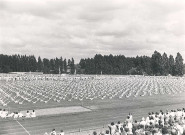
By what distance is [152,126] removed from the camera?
42.2 feet

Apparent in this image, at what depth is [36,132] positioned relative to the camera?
16.7m

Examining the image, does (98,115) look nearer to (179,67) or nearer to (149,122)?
(149,122)

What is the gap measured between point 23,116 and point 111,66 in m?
101

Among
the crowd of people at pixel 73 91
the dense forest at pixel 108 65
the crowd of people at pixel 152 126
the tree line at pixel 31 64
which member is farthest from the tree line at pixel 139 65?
the crowd of people at pixel 152 126

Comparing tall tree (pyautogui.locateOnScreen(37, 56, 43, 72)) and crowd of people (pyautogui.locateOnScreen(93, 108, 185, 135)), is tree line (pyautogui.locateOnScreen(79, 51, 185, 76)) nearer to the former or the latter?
tall tree (pyautogui.locateOnScreen(37, 56, 43, 72))

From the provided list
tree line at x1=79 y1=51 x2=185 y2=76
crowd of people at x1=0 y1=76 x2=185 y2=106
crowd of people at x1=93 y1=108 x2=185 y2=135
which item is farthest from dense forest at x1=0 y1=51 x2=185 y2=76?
crowd of people at x1=93 y1=108 x2=185 y2=135

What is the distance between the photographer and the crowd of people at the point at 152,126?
11.0 m

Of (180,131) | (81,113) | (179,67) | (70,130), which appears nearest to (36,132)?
(70,130)

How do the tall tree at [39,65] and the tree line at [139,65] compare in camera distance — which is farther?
the tall tree at [39,65]

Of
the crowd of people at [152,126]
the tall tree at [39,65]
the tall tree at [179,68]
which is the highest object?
the tall tree at [39,65]

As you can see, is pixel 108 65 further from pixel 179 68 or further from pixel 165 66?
pixel 179 68

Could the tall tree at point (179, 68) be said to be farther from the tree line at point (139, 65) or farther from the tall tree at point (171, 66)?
the tall tree at point (171, 66)

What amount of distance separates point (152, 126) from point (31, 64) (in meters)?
113

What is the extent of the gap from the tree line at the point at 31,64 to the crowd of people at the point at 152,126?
99.2 metres
